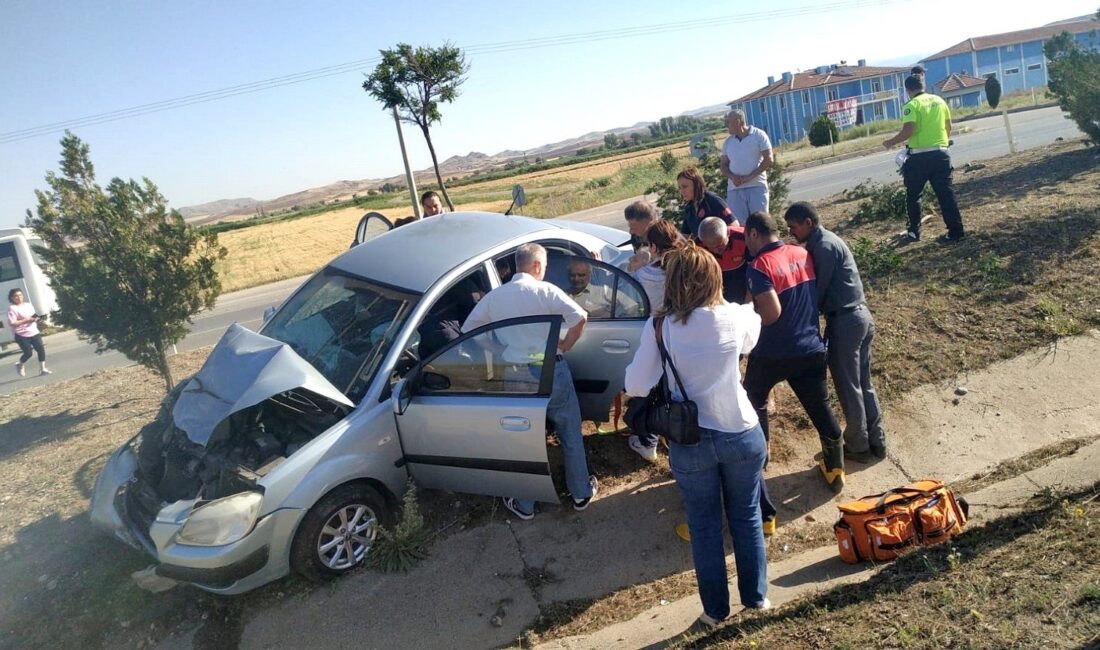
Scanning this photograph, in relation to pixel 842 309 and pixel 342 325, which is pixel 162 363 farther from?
pixel 842 309

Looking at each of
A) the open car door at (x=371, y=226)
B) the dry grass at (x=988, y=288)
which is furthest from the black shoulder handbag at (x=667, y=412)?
the open car door at (x=371, y=226)

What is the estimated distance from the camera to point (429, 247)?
542 centimetres

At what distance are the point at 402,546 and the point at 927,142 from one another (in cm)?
664

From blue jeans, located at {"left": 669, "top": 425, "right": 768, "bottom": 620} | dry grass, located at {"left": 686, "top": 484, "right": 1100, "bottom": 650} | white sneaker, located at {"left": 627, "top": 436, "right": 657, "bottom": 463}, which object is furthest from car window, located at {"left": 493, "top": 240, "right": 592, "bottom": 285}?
dry grass, located at {"left": 686, "top": 484, "right": 1100, "bottom": 650}

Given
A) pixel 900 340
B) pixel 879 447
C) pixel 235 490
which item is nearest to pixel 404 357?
pixel 235 490

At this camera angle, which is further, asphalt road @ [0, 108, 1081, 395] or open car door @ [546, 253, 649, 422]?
asphalt road @ [0, 108, 1081, 395]

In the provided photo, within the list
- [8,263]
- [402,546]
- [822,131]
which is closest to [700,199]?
[402,546]

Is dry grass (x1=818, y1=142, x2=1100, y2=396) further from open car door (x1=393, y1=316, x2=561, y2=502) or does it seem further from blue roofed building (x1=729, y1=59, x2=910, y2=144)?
blue roofed building (x1=729, y1=59, x2=910, y2=144)

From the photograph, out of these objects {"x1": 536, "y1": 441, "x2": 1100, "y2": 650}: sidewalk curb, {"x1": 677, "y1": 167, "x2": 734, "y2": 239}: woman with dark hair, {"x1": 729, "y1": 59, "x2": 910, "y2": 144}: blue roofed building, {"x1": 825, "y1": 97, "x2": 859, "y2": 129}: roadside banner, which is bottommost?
{"x1": 536, "y1": 441, "x2": 1100, "y2": 650}: sidewalk curb

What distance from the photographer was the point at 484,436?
14.4 feet

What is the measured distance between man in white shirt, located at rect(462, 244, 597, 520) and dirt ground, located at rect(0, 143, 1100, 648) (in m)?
0.64

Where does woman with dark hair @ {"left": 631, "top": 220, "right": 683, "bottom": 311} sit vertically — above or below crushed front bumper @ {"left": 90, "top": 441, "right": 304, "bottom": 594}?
above

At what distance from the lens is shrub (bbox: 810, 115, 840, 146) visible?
35281 mm

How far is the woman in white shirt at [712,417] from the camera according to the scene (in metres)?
3.17
